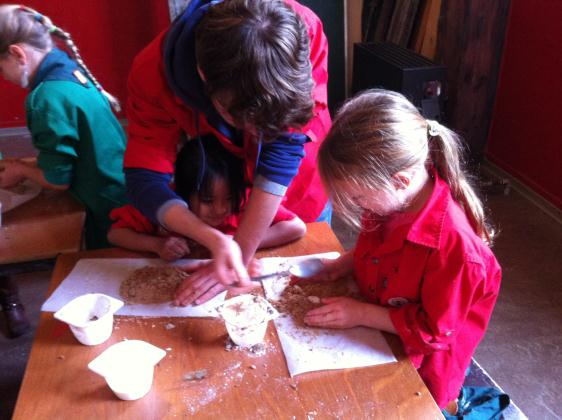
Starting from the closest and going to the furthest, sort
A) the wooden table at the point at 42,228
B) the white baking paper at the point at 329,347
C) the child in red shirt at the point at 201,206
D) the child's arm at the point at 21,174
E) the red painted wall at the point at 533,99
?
1. the white baking paper at the point at 329,347
2. the child in red shirt at the point at 201,206
3. the wooden table at the point at 42,228
4. the child's arm at the point at 21,174
5. the red painted wall at the point at 533,99

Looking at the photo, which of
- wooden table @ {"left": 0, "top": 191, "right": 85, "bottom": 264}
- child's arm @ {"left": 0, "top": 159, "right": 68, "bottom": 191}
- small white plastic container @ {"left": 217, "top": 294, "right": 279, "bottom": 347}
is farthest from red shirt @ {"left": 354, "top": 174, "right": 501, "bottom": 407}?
child's arm @ {"left": 0, "top": 159, "right": 68, "bottom": 191}

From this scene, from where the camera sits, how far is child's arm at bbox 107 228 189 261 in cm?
138

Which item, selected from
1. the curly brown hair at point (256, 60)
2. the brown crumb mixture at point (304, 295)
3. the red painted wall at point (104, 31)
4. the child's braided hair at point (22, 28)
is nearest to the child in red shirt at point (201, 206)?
the brown crumb mixture at point (304, 295)

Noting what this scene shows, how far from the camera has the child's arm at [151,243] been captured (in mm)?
1384

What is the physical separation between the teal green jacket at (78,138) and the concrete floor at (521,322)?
0.32 m

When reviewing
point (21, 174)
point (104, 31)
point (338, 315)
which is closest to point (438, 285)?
point (338, 315)

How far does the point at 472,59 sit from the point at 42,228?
2808 mm

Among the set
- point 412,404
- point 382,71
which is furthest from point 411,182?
point 382,71

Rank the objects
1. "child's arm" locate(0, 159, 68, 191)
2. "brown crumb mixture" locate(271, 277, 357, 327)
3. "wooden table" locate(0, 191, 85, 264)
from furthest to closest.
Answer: "child's arm" locate(0, 159, 68, 191), "wooden table" locate(0, 191, 85, 264), "brown crumb mixture" locate(271, 277, 357, 327)

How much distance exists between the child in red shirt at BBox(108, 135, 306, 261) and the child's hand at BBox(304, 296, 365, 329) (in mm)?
359

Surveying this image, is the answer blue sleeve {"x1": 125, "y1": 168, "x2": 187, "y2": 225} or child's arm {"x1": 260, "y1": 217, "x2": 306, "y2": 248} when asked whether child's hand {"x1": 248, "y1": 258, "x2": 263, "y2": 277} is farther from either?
blue sleeve {"x1": 125, "y1": 168, "x2": 187, "y2": 225}

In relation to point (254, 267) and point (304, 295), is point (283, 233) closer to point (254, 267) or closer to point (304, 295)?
point (254, 267)

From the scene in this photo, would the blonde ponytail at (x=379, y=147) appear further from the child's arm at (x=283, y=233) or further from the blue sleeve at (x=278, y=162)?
the child's arm at (x=283, y=233)

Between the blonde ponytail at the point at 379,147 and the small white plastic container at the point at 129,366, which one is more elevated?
the blonde ponytail at the point at 379,147
